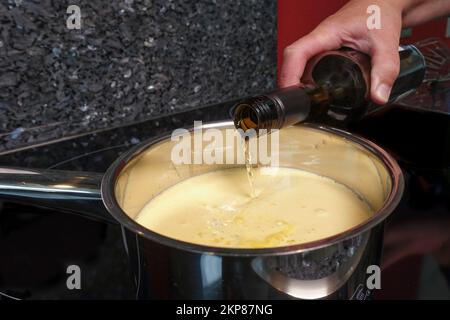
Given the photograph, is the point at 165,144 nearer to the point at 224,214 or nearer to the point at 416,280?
the point at 224,214

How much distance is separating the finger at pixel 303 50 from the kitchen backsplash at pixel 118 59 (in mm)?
165

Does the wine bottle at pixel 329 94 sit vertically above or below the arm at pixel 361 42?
below

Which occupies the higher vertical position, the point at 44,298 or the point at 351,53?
the point at 351,53

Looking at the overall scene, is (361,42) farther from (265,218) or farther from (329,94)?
(265,218)

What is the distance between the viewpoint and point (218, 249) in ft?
1.08

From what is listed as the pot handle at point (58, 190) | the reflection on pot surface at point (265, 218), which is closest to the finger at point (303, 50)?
the reflection on pot surface at point (265, 218)

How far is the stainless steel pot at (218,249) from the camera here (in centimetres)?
34

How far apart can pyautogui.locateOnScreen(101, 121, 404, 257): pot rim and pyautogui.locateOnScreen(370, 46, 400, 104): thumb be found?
0.32 feet

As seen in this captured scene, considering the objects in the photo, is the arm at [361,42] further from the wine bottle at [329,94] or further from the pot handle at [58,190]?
the pot handle at [58,190]

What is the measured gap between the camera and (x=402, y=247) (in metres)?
0.59

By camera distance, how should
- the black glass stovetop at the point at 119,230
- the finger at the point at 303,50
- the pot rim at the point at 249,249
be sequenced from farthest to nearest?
the finger at the point at 303,50, the black glass stovetop at the point at 119,230, the pot rim at the point at 249,249

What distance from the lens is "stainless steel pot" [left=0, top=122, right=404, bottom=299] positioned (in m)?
0.34

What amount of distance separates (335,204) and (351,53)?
0.21 metres
